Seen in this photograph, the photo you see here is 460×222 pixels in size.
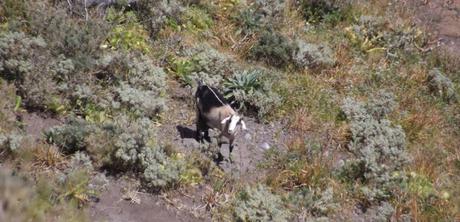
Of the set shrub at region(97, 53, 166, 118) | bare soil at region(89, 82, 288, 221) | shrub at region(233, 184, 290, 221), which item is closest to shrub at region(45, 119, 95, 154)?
bare soil at region(89, 82, 288, 221)

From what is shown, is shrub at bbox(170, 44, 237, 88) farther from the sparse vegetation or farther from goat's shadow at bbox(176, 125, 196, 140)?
goat's shadow at bbox(176, 125, 196, 140)

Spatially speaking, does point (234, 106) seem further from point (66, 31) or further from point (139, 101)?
point (66, 31)

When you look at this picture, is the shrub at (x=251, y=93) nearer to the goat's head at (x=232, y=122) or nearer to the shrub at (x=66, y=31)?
the goat's head at (x=232, y=122)

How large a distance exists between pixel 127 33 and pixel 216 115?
2389 millimetres

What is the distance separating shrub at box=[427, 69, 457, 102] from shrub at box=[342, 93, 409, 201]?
1.22 meters

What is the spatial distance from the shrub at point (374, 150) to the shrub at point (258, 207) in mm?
1193

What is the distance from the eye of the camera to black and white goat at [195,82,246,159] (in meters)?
6.21

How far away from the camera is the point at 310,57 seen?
8719 millimetres

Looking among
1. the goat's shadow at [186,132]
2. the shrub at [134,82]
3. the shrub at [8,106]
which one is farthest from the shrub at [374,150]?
the shrub at [8,106]

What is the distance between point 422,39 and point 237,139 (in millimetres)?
4574

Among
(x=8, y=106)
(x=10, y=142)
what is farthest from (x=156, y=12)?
(x=10, y=142)

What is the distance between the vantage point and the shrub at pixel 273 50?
28.1 feet

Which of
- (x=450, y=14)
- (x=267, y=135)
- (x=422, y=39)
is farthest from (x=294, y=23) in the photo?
(x=450, y=14)

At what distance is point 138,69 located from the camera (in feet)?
24.0
